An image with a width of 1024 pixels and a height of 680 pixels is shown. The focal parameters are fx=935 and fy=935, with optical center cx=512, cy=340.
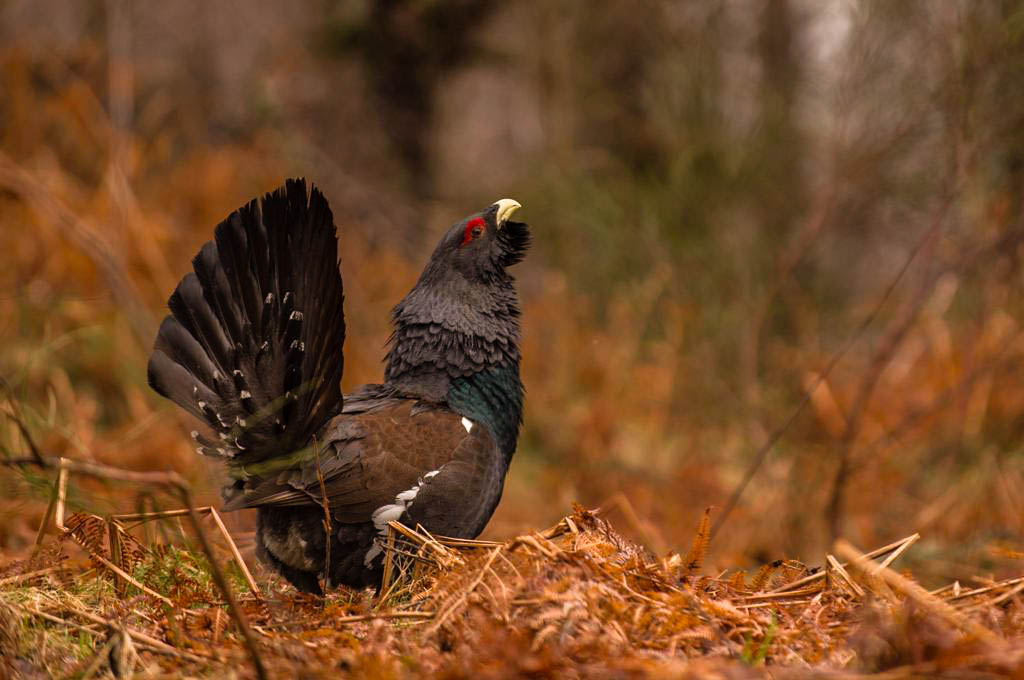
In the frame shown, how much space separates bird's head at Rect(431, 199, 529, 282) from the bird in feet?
0.04

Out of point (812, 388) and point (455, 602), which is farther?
point (812, 388)

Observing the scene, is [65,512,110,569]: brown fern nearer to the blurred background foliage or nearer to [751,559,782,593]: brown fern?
the blurred background foliage

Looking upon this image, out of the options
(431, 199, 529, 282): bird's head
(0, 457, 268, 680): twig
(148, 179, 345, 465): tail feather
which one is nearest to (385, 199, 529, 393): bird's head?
(431, 199, 529, 282): bird's head

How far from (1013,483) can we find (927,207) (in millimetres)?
2374

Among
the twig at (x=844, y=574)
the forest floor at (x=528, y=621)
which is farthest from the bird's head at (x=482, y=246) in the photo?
the twig at (x=844, y=574)

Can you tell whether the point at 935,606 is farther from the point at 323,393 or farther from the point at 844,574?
the point at 323,393

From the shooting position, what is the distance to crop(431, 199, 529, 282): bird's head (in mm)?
3443

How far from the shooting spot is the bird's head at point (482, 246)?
3443mm

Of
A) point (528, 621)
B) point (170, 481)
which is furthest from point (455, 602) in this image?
point (170, 481)

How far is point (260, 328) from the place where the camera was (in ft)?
9.17

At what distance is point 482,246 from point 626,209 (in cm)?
550

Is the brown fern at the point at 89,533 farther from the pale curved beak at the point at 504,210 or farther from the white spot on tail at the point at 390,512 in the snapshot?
the pale curved beak at the point at 504,210

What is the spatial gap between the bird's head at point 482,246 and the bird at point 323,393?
0.01 m

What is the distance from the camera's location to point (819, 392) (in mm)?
7246
